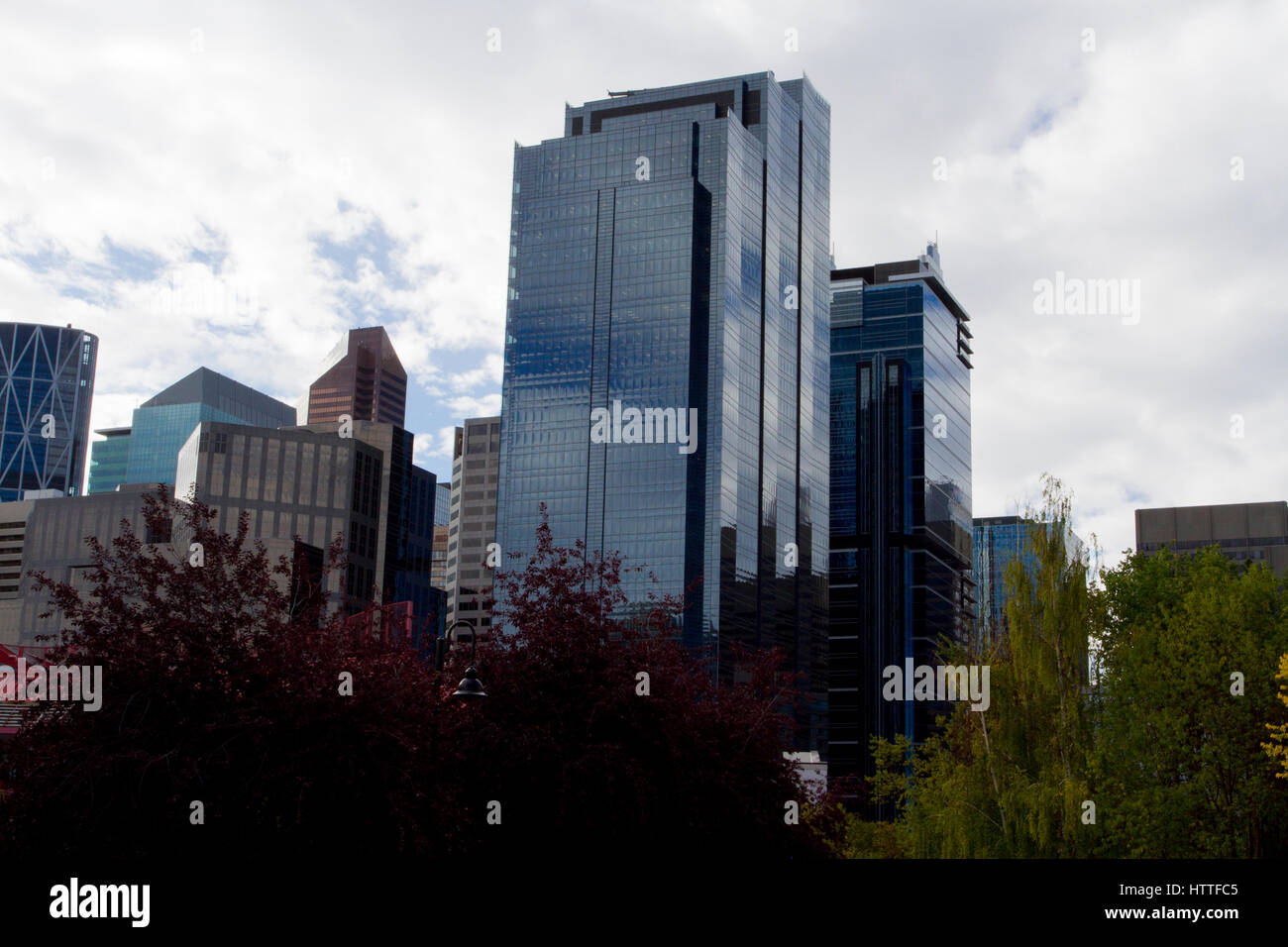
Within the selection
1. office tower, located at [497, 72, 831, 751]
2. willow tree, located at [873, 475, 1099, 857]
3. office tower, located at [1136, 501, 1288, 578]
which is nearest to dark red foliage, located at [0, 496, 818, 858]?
willow tree, located at [873, 475, 1099, 857]

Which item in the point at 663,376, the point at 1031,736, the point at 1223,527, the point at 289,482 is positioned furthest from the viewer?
the point at 289,482

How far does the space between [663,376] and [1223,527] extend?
74.3m

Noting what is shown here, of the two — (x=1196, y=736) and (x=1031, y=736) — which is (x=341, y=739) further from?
(x=1196, y=736)

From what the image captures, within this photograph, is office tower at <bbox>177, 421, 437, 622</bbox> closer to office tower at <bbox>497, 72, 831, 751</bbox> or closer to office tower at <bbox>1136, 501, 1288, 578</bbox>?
office tower at <bbox>497, 72, 831, 751</bbox>

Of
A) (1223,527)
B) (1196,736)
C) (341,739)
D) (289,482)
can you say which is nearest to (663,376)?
(289,482)

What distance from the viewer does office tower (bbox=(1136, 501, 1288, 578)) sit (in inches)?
6452

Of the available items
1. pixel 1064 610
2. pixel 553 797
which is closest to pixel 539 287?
pixel 1064 610

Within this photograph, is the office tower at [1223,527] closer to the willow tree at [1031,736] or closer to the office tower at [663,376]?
the office tower at [663,376]

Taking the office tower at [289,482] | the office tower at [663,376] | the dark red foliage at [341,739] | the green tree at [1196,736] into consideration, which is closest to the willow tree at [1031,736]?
the green tree at [1196,736]

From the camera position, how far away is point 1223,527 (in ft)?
556

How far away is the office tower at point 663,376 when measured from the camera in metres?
173

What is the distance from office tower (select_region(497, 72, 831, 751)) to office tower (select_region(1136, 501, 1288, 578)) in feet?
152

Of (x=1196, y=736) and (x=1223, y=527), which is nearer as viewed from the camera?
(x=1196, y=736)

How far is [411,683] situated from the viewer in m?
23.5
